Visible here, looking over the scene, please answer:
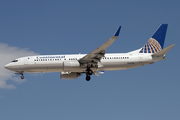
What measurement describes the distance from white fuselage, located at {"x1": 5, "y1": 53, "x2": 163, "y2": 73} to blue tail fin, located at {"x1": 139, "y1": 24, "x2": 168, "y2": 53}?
285cm

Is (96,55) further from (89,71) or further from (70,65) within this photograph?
(70,65)

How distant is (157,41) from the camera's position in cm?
4484

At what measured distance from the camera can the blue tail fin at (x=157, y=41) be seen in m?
43.9

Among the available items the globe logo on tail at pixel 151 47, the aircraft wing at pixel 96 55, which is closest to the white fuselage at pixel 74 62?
the aircraft wing at pixel 96 55

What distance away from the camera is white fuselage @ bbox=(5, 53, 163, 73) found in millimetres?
40344

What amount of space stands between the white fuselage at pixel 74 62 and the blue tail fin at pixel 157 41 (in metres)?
2.85

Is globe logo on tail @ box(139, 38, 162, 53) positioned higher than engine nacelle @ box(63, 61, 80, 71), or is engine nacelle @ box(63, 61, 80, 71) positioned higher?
globe logo on tail @ box(139, 38, 162, 53)

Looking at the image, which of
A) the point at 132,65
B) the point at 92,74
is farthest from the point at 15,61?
the point at 132,65

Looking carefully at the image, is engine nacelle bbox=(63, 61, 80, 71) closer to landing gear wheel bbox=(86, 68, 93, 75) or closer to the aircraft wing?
the aircraft wing

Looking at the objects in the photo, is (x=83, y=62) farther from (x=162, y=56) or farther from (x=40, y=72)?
(x=162, y=56)

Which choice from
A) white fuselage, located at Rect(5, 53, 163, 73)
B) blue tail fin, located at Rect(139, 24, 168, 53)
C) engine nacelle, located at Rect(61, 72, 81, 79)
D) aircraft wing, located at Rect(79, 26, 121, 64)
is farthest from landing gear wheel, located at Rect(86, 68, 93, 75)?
blue tail fin, located at Rect(139, 24, 168, 53)

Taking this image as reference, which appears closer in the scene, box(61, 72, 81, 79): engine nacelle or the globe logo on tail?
the globe logo on tail

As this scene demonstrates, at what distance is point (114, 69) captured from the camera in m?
41.2

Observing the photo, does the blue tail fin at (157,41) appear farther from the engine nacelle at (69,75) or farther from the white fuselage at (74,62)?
the engine nacelle at (69,75)
